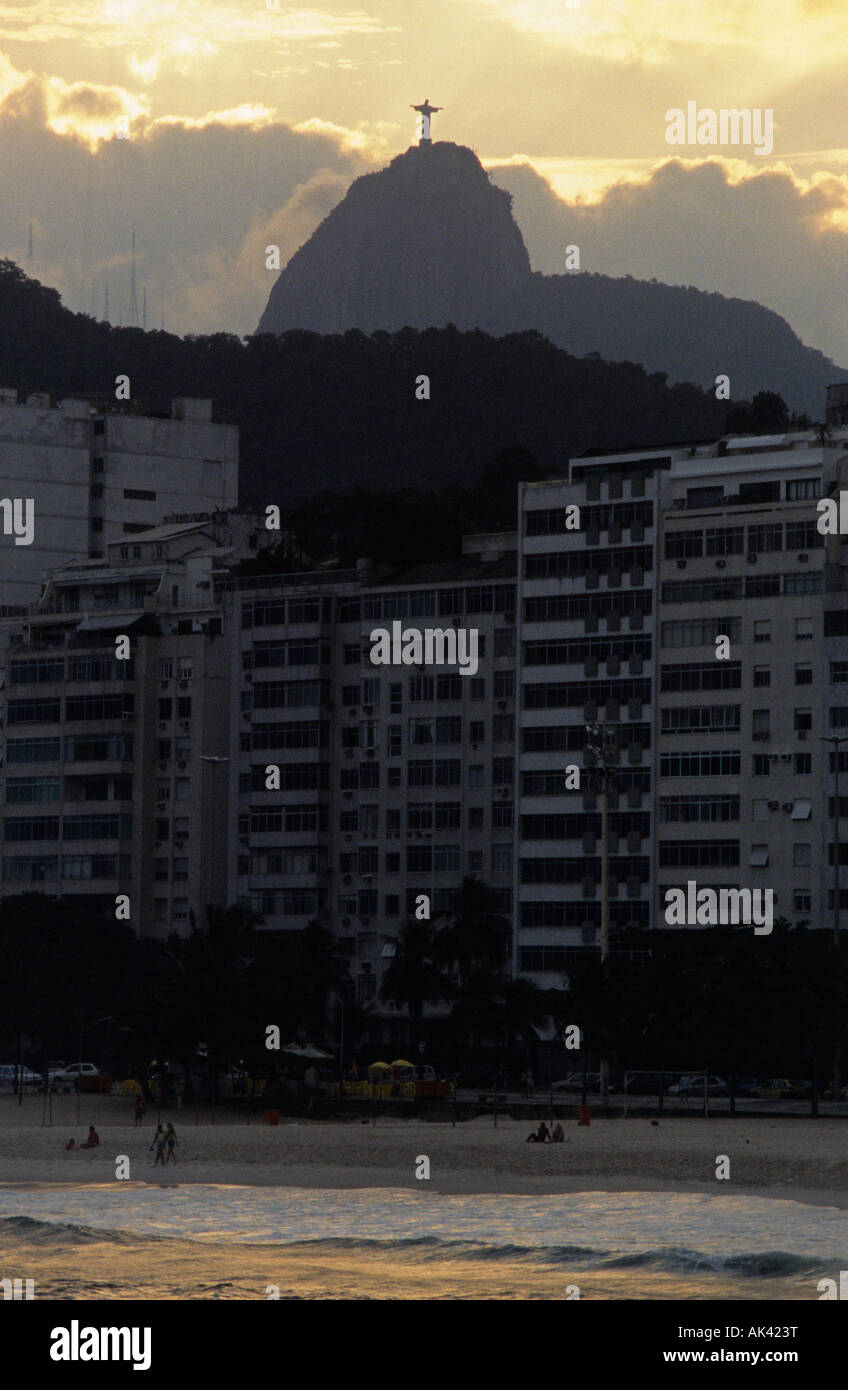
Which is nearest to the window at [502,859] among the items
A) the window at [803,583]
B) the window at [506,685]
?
the window at [506,685]

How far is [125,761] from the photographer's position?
163875mm

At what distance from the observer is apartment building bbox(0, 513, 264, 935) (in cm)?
16225

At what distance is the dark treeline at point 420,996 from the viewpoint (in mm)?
114500

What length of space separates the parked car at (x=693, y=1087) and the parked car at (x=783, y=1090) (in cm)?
179

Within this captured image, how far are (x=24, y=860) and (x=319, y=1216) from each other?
3696 inches

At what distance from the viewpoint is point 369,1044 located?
486ft

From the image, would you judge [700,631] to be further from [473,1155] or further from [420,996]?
[473,1155]

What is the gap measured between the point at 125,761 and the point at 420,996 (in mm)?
30709

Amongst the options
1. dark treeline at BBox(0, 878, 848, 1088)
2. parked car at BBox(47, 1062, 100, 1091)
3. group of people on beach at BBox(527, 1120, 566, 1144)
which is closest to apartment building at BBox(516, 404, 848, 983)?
dark treeline at BBox(0, 878, 848, 1088)

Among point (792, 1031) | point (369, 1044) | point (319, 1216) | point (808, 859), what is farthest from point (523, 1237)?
point (369, 1044)

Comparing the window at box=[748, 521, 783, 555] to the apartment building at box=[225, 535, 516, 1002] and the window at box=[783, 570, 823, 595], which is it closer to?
the window at box=[783, 570, 823, 595]

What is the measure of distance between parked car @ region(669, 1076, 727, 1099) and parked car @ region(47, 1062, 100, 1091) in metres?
29.2

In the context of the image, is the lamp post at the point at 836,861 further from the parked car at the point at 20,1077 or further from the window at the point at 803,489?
the parked car at the point at 20,1077
